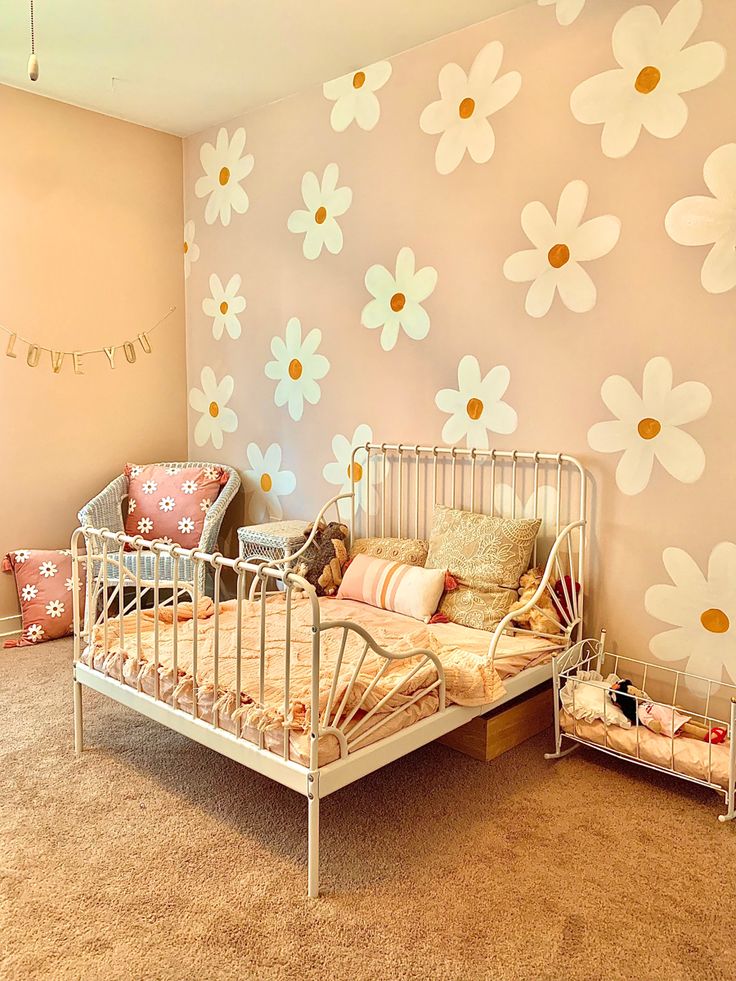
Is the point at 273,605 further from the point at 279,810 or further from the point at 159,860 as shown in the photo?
the point at 159,860

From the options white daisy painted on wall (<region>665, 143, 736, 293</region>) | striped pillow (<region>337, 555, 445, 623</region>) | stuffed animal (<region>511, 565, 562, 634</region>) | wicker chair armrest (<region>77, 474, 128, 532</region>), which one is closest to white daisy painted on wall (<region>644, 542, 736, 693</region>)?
stuffed animal (<region>511, 565, 562, 634</region>)

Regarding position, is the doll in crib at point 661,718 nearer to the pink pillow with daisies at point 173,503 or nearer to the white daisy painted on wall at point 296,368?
the white daisy painted on wall at point 296,368

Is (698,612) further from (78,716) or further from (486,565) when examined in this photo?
(78,716)

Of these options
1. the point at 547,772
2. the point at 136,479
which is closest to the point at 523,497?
the point at 547,772

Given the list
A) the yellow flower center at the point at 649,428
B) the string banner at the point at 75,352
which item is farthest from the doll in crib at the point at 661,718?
the string banner at the point at 75,352

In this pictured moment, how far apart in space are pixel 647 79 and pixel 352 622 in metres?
2.00

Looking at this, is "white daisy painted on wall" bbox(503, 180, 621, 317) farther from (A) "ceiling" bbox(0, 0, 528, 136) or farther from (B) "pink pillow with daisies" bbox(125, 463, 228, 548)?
(B) "pink pillow with daisies" bbox(125, 463, 228, 548)

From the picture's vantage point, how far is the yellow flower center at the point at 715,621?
8.52 feet

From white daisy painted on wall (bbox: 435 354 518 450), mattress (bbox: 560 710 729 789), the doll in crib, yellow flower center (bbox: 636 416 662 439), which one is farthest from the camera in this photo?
white daisy painted on wall (bbox: 435 354 518 450)

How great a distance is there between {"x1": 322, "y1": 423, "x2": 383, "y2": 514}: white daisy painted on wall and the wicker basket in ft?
0.84

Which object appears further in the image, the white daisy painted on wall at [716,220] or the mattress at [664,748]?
the white daisy painted on wall at [716,220]

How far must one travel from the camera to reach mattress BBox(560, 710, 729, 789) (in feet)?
7.69

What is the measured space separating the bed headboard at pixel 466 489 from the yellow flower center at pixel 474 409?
14cm

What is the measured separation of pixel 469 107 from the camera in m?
3.08
